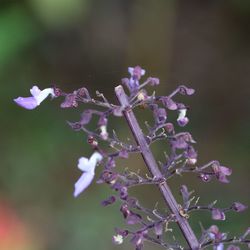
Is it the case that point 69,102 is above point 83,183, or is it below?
above

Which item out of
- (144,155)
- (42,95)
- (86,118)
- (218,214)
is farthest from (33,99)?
(218,214)

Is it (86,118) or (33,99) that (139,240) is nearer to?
(86,118)

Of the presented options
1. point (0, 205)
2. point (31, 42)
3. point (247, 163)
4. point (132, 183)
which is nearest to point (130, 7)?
point (31, 42)

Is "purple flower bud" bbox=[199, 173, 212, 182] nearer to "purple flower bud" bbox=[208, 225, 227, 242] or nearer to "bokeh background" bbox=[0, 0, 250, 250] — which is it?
"purple flower bud" bbox=[208, 225, 227, 242]

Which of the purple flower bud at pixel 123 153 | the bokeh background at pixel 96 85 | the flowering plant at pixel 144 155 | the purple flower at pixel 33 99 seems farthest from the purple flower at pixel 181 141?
the bokeh background at pixel 96 85

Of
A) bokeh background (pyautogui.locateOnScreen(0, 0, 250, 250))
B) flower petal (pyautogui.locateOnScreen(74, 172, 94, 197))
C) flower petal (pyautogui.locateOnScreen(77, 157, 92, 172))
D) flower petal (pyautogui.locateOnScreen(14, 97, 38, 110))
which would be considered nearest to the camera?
flower petal (pyautogui.locateOnScreen(74, 172, 94, 197))

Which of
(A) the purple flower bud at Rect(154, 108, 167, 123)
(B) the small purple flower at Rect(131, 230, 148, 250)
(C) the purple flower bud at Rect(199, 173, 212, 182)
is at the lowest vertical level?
(B) the small purple flower at Rect(131, 230, 148, 250)

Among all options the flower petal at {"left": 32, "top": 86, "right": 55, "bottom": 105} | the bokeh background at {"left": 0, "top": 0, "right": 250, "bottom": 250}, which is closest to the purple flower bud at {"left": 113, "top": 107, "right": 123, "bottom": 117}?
the flower petal at {"left": 32, "top": 86, "right": 55, "bottom": 105}

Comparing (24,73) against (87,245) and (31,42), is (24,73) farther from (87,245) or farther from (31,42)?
(87,245)
